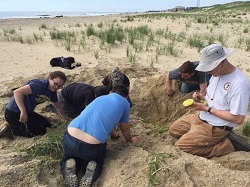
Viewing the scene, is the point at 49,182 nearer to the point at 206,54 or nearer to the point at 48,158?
the point at 48,158

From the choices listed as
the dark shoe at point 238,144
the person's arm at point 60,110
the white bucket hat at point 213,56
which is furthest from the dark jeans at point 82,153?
the dark shoe at point 238,144

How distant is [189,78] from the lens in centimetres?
470

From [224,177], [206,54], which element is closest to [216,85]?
[206,54]

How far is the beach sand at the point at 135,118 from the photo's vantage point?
2830mm

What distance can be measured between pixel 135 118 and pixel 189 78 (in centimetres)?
104

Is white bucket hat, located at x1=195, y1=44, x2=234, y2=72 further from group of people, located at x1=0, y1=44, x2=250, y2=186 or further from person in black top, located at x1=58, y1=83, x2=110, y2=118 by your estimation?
person in black top, located at x1=58, y1=83, x2=110, y2=118

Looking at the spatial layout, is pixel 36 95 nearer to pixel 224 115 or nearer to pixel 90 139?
pixel 90 139

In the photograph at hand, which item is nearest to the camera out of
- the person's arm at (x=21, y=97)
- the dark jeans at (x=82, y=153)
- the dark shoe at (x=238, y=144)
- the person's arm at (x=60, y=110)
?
the dark jeans at (x=82, y=153)

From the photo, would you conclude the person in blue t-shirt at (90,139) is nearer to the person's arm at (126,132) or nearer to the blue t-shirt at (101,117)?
the blue t-shirt at (101,117)

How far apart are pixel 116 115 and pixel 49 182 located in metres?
0.90

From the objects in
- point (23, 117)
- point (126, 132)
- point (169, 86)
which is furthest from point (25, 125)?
point (169, 86)

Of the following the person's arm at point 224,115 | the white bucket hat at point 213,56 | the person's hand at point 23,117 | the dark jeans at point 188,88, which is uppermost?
the white bucket hat at point 213,56

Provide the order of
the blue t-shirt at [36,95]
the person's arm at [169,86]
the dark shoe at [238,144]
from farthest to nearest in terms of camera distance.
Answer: the person's arm at [169,86] → the blue t-shirt at [36,95] → the dark shoe at [238,144]

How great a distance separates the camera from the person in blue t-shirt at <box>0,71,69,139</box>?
365cm
